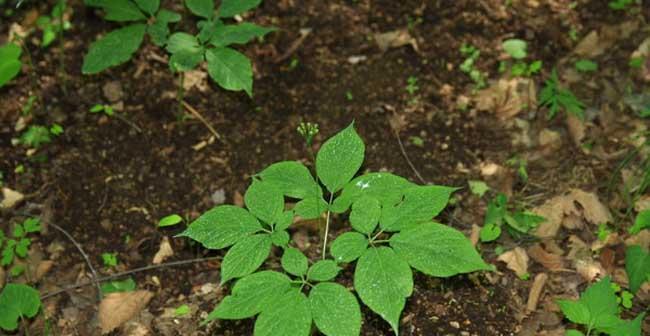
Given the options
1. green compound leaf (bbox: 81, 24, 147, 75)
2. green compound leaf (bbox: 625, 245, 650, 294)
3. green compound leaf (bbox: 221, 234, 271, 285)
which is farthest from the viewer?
green compound leaf (bbox: 81, 24, 147, 75)

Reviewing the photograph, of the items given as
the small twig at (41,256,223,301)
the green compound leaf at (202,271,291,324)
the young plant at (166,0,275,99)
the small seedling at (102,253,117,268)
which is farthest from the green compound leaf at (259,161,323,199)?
the small seedling at (102,253,117,268)

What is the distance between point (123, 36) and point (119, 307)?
3.35ft

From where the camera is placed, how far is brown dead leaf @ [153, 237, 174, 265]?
254 centimetres

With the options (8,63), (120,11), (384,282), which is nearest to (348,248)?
(384,282)

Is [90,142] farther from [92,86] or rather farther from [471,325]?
[471,325]

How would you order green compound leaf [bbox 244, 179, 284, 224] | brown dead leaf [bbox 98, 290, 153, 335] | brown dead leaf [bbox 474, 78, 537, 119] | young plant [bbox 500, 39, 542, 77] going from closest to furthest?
green compound leaf [bbox 244, 179, 284, 224], brown dead leaf [bbox 98, 290, 153, 335], brown dead leaf [bbox 474, 78, 537, 119], young plant [bbox 500, 39, 542, 77]

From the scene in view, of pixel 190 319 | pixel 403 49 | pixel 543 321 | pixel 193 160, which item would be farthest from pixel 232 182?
pixel 543 321

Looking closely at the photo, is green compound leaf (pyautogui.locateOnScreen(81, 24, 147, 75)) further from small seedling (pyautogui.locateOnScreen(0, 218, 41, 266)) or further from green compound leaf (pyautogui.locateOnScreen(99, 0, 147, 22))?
small seedling (pyautogui.locateOnScreen(0, 218, 41, 266))

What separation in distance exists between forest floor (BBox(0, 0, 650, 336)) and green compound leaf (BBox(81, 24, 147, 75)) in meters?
0.50

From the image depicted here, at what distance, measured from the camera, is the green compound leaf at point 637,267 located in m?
2.15

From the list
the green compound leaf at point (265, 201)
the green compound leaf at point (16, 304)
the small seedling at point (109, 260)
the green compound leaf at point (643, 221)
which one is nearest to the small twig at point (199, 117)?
the small seedling at point (109, 260)

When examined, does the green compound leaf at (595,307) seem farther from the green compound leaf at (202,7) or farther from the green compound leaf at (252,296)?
the green compound leaf at (202,7)

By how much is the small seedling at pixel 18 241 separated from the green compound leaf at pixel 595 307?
1.99 metres

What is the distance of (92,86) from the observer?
3070 millimetres
